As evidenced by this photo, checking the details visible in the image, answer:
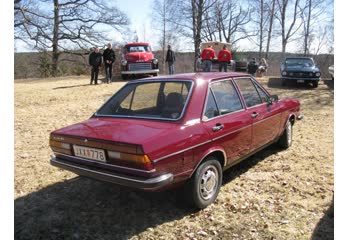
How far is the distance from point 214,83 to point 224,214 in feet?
5.49

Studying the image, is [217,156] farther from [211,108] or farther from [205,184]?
[211,108]

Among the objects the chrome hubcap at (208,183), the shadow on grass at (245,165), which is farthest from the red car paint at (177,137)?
the shadow on grass at (245,165)

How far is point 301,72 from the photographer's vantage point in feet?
50.4

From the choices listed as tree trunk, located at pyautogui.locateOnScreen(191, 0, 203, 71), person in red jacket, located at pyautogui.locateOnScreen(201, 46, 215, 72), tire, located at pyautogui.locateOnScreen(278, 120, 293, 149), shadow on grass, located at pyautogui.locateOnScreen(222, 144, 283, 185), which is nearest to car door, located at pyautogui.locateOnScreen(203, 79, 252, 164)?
shadow on grass, located at pyautogui.locateOnScreen(222, 144, 283, 185)

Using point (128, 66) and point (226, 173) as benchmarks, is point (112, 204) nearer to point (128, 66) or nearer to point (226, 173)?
point (226, 173)

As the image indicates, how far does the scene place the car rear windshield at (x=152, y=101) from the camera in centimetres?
377

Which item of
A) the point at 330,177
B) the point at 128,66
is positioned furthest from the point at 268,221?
the point at 128,66

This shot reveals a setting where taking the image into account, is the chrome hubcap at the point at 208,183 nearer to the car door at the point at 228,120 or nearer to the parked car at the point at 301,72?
the car door at the point at 228,120

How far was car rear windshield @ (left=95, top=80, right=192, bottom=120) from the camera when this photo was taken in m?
3.77

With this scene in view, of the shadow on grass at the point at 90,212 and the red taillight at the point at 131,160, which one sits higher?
the red taillight at the point at 131,160

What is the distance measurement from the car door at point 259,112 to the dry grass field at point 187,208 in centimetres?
55

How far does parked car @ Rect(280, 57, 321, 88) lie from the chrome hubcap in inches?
517

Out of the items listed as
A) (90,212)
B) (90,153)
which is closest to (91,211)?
(90,212)

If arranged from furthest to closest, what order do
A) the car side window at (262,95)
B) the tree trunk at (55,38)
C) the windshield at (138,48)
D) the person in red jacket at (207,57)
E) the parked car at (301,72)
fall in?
the tree trunk at (55,38)
the windshield at (138,48)
the person in red jacket at (207,57)
the parked car at (301,72)
the car side window at (262,95)
